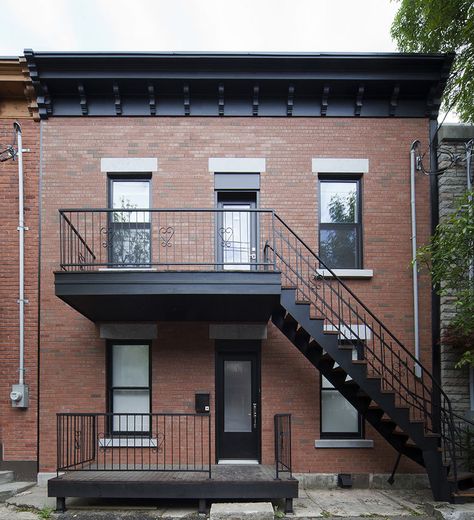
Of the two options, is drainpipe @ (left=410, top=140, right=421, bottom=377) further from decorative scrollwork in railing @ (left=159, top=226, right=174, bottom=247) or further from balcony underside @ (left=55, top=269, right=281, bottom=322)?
decorative scrollwork in railing @ (left=159, top=226, right=174, bottom=247)

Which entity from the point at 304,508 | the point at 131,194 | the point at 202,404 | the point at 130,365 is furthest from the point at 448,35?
the point at 304,508

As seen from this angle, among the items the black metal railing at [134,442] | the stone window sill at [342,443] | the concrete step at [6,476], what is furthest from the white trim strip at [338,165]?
the concrete step at [6,476]

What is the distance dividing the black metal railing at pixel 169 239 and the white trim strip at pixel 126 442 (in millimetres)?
3095

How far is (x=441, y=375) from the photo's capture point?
30.2 feet

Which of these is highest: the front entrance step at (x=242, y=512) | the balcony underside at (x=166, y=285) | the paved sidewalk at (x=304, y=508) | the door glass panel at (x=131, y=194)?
the door glass panel at (x=131, y=194)

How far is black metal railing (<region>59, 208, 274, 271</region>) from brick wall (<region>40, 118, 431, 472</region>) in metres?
0.34

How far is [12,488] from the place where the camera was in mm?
8375

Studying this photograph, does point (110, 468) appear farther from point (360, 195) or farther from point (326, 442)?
point (360, 195)

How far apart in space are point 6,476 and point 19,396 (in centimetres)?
140

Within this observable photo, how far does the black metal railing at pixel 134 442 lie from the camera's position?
847 centimetres

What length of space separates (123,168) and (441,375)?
7154 millimetres

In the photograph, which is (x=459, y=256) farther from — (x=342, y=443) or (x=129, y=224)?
(x=129, y=224)

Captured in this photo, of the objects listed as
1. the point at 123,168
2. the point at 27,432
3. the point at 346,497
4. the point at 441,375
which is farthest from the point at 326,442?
the point at 123,168

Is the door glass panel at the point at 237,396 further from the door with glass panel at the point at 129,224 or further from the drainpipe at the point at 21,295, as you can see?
the drainpipe at the point at 21,295
